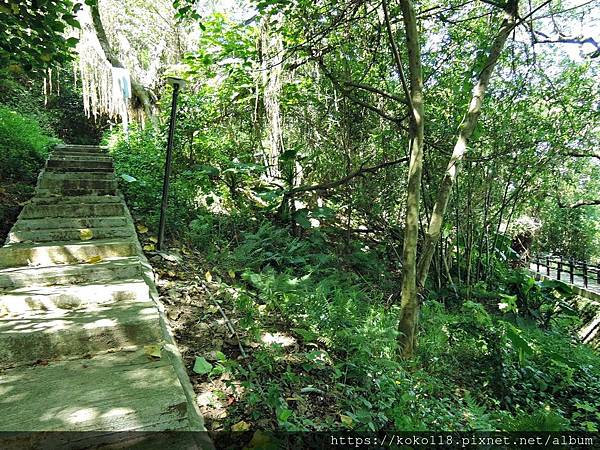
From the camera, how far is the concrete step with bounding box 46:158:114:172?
6.53 m

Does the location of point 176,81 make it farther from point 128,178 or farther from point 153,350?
point 153,350

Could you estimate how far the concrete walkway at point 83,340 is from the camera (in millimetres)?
1656

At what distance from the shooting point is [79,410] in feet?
5.38

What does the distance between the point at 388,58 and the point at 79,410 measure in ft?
18.4

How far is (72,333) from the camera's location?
2.23 meters

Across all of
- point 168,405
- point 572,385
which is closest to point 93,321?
point 168,405

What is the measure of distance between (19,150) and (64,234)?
159 inches

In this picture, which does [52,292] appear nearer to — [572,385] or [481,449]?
[481,449]

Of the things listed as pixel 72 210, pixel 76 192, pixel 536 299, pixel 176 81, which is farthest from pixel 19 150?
pixel 536 299

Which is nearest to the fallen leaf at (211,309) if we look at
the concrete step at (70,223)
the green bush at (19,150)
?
the concrete step at (70,223)

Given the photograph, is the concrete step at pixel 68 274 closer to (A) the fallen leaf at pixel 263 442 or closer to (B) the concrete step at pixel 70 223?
(B) the concrete step at pixel 70 223

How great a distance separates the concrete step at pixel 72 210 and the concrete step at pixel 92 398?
10.4 feet

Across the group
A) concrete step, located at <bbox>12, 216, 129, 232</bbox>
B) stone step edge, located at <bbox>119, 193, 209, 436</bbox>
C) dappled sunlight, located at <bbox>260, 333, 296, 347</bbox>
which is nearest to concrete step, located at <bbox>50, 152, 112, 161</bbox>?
concrete step, located at <bbox>12, 216, 129, 232</bbox>

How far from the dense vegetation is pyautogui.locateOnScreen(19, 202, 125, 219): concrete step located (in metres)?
0.46
